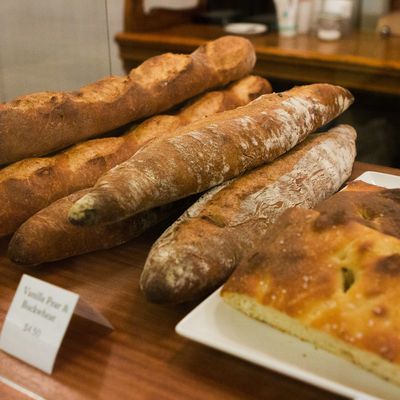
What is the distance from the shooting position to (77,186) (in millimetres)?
1220

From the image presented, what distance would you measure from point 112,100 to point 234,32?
1573mm

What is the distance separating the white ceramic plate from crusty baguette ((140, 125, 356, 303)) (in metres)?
0.06

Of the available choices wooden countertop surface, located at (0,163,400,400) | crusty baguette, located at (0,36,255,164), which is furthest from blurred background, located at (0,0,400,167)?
wooden countertop surface, located at (0,163,400,400)

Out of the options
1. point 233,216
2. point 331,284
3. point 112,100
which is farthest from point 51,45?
point 331,284

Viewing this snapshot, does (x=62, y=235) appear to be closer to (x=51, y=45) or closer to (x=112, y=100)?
(x=112, y=100)

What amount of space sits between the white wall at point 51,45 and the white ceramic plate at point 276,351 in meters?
1.16

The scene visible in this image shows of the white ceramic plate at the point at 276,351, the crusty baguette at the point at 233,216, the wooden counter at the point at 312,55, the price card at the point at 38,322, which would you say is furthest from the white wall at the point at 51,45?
the white ceramic plate at the point at 276,351

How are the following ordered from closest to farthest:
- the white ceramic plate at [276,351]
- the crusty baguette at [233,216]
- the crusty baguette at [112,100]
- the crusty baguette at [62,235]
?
the white ceramic plate at [276,351] → the crusty baguette at [233,216] → the crusty baguette at [62,235] → the crusty baguette at [112,100]

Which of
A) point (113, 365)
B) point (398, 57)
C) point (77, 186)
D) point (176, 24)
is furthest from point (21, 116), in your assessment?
point (176, 24)

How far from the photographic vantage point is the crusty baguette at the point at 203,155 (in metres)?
0.95

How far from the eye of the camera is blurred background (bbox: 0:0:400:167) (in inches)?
73.5

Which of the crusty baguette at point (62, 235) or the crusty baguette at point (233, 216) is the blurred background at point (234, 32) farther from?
the crusty baguette at point (233, 216)

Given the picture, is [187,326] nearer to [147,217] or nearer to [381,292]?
[381,292]

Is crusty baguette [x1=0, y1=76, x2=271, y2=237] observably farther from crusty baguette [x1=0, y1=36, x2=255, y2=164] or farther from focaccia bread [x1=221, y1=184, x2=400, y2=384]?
focaccia bread [x1=221, y1=184, x2=400, y2=384]
